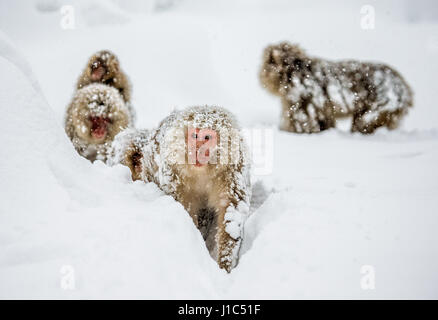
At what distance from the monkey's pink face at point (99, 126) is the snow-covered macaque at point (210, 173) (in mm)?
1683

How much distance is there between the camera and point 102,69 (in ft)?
13.1

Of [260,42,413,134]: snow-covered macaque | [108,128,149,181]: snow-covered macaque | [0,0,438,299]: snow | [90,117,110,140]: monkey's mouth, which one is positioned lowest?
[0,0,438,299]: snow

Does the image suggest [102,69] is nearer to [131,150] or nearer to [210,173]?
[131,150]

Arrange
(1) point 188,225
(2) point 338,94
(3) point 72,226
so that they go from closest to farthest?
(3) point 72,226 → (1) point 188,225 → (2) point 338,94

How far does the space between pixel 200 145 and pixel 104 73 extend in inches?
111

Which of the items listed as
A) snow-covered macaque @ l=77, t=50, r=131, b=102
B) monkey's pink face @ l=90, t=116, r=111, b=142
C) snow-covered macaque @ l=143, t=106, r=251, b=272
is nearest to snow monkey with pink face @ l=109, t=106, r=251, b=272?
snow-covered macaque @ l=143, t=106, r=251, b=272

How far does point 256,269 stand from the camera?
52.7 inches

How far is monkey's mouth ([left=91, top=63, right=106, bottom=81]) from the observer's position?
3961 millimetres

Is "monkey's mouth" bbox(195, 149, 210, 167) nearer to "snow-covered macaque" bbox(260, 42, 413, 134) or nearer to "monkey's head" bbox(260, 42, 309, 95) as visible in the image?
"snow-covered macaque" bbox(260, 42, 413, 134)

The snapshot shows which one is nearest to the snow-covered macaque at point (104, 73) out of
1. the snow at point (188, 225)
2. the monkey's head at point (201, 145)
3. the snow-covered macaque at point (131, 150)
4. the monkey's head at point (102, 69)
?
the monkey's head at point (102, 69)

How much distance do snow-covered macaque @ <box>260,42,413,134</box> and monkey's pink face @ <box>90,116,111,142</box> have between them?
269cm

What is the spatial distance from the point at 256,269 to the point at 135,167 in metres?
1.43

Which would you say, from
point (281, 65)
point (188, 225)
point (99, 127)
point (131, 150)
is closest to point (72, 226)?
point (188, 225)

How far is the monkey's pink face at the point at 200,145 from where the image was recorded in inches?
66.9
